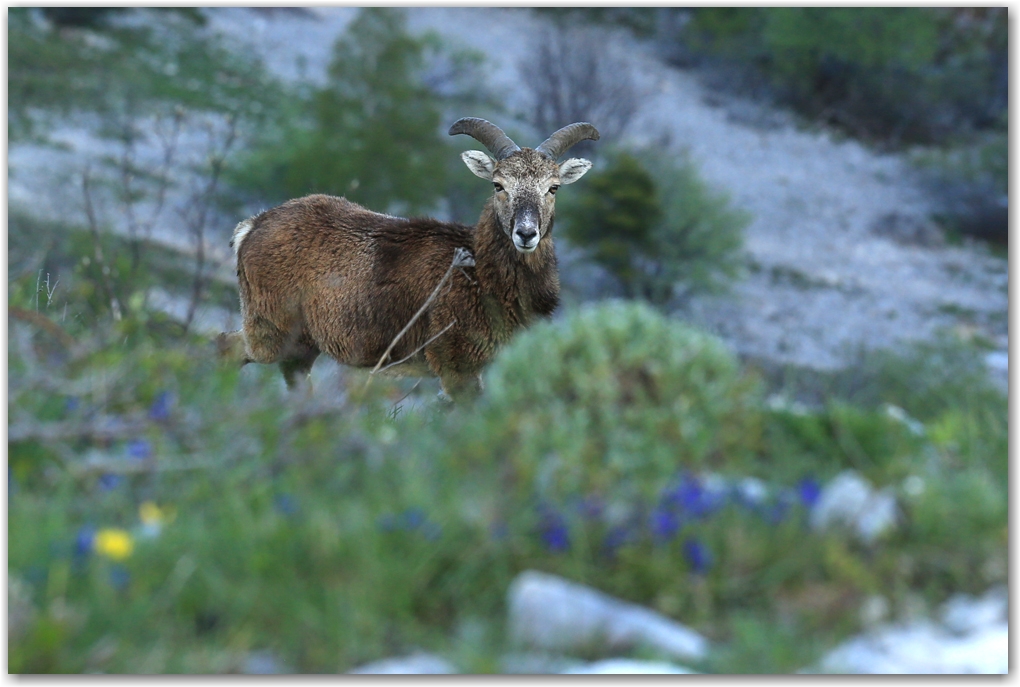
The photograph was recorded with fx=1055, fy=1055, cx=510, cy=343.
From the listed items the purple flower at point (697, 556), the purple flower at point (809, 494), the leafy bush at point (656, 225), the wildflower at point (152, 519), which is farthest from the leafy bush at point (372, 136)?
the purple flower at point (697, 556)

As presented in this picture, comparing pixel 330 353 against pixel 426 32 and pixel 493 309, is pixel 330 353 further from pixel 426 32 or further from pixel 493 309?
pixel 426 32

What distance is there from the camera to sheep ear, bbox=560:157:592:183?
7.41 m

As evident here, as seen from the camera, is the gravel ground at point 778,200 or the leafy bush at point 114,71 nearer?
the leafy bush at point 114,71

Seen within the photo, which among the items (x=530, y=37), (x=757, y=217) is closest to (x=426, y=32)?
(x=530, y=37)

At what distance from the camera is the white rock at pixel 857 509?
3.47 metres

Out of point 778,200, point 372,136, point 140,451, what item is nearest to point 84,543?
point 140,451

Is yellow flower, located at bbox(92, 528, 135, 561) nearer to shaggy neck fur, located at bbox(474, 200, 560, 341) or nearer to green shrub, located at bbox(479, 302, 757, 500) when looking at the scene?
green shrub, located at bbox(479, 302, 757, 500)

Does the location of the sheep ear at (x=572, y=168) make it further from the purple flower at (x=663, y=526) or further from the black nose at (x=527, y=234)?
the purple flower at (x=663, y=526)

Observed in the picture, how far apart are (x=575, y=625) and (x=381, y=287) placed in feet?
14.9

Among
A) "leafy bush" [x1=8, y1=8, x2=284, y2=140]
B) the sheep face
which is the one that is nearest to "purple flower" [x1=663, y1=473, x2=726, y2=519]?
the sheep face

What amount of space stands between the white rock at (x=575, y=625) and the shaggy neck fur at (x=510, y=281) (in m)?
3.93

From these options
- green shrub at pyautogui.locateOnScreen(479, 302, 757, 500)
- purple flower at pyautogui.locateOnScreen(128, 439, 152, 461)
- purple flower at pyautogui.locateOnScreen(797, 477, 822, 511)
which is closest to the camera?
purple flower at pyautogui.locateOnScreen(797, 477, 822, 511)

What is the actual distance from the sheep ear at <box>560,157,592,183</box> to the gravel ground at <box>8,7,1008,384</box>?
17903 mm

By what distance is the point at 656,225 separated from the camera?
30391 mm
